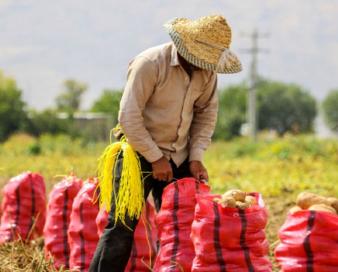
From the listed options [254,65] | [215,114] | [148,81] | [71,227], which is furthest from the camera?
[254,65]

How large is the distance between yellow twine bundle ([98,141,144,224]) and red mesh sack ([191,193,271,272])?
0.42 meters

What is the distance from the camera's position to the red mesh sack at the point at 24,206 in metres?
6.52

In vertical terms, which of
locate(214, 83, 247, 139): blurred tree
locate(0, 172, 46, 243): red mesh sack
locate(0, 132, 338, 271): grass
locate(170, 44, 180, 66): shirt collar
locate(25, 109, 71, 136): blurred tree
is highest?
locate(170, 44, 180, 66): shirt collar

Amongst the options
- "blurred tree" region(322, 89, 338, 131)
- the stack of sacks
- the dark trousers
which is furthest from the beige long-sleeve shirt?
"blurred tree" region(322, 89, 338, 131)

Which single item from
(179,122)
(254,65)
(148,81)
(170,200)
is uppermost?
(148,81)

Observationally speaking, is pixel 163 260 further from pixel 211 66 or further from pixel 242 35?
pixel 242 35

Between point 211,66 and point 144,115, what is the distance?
0.53 meters

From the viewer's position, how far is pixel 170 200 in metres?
4.68

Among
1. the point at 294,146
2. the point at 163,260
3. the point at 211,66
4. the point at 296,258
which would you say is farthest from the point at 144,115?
the point at 294,146

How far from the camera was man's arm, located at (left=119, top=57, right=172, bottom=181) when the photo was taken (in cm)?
445

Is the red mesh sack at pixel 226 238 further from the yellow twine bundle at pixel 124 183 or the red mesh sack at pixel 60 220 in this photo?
the red mesh sack at pixel 60 220

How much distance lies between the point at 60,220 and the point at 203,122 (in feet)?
5.07

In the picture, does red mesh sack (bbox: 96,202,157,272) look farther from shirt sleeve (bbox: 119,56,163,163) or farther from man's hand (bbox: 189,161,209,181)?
shirt sleeve (bbox: 119,56,163,163)

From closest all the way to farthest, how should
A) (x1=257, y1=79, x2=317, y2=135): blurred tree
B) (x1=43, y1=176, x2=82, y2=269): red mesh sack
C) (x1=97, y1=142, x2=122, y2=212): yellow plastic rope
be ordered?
1. (x1=97, y1=142, x2=122, y2=212): yellow plastic rope
2. (x1=43, y1=176, x2=82, y2=269): red mesh sack
3. (x1=257, y1=79, x2=317, y2=135): blurred tree
